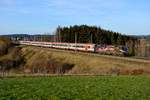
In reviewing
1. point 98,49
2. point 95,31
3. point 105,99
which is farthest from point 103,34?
point 105,99

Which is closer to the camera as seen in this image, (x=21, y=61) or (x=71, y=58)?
(x=71, y=58)

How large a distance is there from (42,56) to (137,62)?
4671cm

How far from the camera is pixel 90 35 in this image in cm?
13225

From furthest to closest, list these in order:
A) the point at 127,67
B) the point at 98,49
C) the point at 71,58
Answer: the point at 98,49
the point at 71,58
the point at 127,67

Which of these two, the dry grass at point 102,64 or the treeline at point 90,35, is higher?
the treeline at point 90,35

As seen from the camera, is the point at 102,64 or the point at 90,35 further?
the point at 90,35

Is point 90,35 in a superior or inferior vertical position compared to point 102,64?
Result: superior

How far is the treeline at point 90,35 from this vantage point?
124806mm

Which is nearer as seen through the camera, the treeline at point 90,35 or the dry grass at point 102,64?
the dry grass at point 102,64

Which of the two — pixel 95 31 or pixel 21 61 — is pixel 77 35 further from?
pixel 21 61

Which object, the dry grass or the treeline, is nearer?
the dry grass

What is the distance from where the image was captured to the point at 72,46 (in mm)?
90500

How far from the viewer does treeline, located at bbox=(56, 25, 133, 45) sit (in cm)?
12481

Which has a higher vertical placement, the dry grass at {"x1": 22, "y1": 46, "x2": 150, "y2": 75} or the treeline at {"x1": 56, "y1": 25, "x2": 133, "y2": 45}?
the treeline at {"x1": 56, "y1": 25, "x2": 133, "y2": 45}
